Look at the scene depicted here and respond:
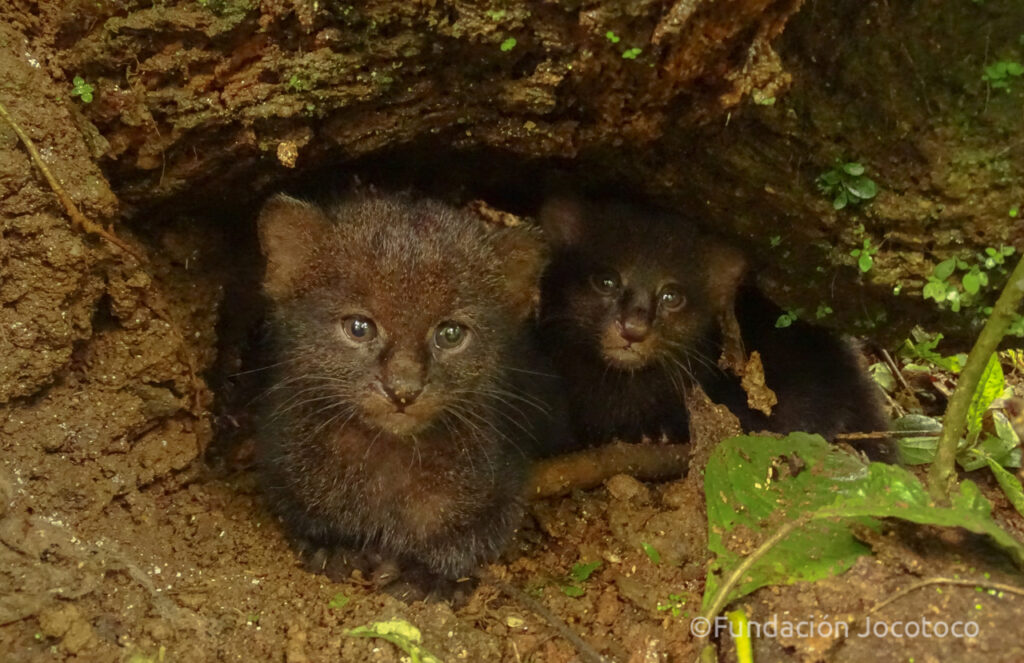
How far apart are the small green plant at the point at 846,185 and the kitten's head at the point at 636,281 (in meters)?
0.74

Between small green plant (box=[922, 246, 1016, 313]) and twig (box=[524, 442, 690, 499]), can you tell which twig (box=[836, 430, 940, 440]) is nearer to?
twig (box=[524, 442, 690, 499])

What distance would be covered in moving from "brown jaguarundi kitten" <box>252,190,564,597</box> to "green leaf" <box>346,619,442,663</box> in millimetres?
484

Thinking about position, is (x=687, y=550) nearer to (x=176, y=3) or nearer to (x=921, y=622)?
(x=921, y=622)

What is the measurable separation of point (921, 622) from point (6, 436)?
2.71 meters

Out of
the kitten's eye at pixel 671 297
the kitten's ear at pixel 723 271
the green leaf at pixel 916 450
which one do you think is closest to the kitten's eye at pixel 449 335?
the kitten's eye at pixel 671 297

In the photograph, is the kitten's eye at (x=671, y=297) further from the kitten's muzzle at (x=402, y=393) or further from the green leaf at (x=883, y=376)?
the green leaf at (x=883, y=376)

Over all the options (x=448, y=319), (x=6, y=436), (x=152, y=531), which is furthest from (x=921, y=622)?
(x=6, y=436)

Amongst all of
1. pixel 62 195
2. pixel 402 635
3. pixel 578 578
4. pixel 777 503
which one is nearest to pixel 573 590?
pixel 578 578

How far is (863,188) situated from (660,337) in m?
1.13

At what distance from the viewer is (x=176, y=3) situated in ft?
8.39

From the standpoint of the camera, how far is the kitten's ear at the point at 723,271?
11.9 feet

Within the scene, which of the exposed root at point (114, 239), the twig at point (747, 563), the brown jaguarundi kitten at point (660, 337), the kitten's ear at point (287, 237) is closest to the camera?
the twig at point (747, 563)

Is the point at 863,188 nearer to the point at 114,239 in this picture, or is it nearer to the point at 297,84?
the point at 297,84

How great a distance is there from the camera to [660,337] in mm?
3666
